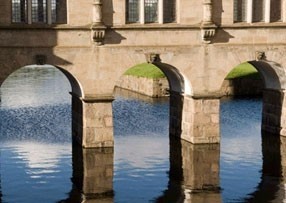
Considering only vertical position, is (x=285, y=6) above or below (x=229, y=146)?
above

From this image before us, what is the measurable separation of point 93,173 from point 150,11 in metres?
13.8

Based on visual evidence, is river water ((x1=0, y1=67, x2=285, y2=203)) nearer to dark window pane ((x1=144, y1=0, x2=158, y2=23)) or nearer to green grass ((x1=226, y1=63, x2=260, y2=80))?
dark window pane ((x1=144, y1=0, x2=158, y2=23))

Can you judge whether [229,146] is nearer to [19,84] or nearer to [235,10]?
[235,10]

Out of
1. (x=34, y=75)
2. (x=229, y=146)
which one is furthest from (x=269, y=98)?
(x=34, y=75)

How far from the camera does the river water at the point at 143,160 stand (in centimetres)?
3312

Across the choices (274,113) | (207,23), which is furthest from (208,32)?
(274,113)

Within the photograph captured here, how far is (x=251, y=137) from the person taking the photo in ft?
158

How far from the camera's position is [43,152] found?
42500mm

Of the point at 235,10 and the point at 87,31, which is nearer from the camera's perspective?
the point at 87,31

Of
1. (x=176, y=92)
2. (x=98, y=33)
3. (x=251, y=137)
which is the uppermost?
(x=98, y=33)

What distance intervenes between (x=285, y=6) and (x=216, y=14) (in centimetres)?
591

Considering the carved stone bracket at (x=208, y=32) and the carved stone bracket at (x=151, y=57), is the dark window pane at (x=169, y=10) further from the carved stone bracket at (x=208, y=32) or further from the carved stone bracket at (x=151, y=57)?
the carved stone bracket at (x=151, y=57)

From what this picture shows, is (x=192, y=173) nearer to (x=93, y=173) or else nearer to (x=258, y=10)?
(x=93, y=173)

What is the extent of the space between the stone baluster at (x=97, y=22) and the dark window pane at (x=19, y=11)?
195 inches
